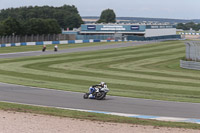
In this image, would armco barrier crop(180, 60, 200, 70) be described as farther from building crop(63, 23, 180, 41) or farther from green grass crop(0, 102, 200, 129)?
building crop(63, 23, 180, 41)

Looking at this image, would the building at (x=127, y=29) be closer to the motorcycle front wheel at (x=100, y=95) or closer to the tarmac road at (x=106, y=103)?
the tarmac road at (x=106, y=103)

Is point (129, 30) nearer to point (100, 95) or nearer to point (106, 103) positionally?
point (100, 95)

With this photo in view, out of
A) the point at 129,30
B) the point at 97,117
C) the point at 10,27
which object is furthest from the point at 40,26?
the point at 97,117

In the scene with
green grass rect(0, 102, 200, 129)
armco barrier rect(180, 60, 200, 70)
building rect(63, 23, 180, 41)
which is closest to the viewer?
green grass rect(0, 102, 200, 129)

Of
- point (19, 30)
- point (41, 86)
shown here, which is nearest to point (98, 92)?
point (41, 86)

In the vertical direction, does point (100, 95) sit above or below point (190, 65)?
below

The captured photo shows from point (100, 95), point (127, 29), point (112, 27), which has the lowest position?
point (100, 95)

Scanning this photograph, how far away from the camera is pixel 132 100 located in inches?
816

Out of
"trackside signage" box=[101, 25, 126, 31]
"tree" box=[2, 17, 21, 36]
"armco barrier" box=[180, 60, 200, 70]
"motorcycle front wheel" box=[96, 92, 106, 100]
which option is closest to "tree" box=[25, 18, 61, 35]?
"tree" box=[2, 17, 21, 36]

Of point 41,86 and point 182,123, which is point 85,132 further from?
point 41,86

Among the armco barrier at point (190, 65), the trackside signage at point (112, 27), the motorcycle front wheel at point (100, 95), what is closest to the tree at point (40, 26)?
the trackside signage at point (112, 27)

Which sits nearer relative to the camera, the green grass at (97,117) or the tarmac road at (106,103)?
the green grass at (97,117)

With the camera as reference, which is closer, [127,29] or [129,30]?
[129,30]

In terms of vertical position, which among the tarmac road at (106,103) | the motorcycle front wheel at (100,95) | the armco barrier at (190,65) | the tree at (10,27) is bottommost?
the tarmac road at (106,103)
